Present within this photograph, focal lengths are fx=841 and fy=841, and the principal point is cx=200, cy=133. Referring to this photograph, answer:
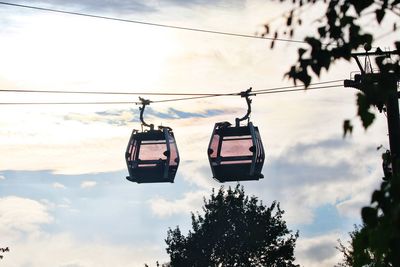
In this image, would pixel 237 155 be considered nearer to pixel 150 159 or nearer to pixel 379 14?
pixel 150 159

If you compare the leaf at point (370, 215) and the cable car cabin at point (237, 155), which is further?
the cable car cabin at point (237, 155)

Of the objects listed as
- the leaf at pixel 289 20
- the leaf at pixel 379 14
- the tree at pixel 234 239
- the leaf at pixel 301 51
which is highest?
the tree at pixel 234 239

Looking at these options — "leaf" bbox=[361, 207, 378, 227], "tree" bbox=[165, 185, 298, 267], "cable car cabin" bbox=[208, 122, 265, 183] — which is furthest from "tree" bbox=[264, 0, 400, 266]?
"tree" bbox=[165, 185, 298, 267]

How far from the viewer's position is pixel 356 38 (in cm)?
529

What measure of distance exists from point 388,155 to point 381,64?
6.61 ft

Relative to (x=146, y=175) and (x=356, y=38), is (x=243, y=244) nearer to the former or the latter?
(x=146, y=175)

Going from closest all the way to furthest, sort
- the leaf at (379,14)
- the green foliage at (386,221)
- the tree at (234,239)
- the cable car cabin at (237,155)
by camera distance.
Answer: the green foliage at (386,221) < the leaf at (379,14) < the cable car cabin at (237,155) < the tree at (234,239)

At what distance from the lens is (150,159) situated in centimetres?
3075

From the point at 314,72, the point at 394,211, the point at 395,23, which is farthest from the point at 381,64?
the point at 394,211

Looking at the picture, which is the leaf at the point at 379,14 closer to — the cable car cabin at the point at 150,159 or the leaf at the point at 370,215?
the leaf at the point at 370,215

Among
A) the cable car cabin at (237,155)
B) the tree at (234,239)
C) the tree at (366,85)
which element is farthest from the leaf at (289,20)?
the tree at (234,239)

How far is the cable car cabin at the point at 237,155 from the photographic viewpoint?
29.5 meters

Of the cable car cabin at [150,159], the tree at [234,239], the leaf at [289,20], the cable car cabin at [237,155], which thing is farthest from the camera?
the tree at [234,239]

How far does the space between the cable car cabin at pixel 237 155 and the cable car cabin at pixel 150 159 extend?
1642 mm
